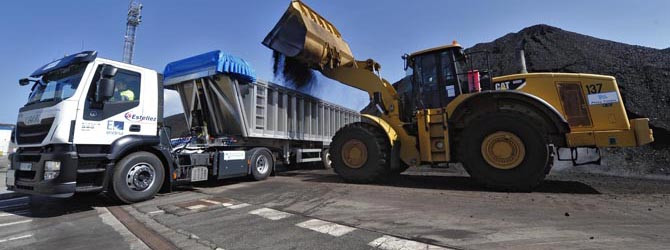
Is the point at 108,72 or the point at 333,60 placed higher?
the point at 333,60

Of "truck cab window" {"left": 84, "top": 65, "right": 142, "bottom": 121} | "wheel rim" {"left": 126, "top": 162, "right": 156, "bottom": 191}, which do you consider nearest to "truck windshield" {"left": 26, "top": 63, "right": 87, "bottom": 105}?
"truck cab window" {"left": 84, "top": 65, "right": 142, "bottom": 121}

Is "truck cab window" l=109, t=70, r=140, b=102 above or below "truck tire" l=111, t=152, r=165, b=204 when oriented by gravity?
above

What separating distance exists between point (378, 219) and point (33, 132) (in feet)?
17.4

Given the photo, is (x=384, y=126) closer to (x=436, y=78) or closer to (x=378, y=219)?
(x=436, y=78)

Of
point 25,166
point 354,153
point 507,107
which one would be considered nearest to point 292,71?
point 354,153

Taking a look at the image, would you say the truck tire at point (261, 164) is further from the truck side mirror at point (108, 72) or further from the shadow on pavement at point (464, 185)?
the truck side mirror at point (108, 72)

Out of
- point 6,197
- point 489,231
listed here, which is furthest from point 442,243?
point 6,197

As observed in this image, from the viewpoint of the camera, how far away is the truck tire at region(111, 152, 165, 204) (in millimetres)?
5750

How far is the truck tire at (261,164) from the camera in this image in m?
8.77

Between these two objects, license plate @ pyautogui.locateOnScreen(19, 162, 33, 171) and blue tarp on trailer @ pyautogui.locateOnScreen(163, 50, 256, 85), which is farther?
blue tarp on trailer @ pyautogui.locateOnScreen(163, 50, 256, 85)

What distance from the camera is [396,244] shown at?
11.6 ft

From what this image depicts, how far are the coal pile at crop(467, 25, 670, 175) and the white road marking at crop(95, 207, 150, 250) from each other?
10.0m

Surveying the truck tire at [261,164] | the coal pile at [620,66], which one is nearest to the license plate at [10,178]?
→ the truck tire at [261,164]

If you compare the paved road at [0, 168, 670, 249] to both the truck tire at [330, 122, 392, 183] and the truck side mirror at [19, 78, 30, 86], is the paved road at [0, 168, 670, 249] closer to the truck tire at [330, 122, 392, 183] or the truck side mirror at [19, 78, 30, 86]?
the truck tire at [330, 122, 392, 183]
